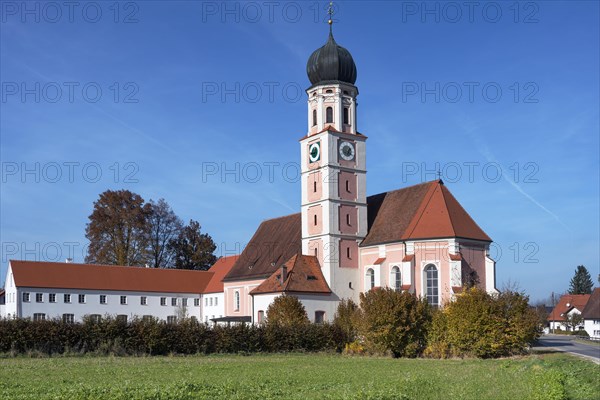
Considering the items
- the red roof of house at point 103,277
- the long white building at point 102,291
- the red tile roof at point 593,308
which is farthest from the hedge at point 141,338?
the red tile roof at point 593,308

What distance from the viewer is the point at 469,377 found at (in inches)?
951

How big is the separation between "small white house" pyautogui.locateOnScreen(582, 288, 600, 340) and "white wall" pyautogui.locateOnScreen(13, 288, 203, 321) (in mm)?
49178

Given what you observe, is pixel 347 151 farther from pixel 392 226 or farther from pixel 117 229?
pixel 117 229

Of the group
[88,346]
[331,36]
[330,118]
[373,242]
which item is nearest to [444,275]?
[373,242]

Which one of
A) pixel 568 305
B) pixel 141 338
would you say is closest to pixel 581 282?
pixel 568 305

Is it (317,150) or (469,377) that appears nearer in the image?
(469,377)

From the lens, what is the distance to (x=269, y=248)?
218 feet

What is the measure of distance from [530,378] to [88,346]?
2551 cm

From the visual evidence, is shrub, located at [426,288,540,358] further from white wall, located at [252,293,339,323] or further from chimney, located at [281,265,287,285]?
chimney, located at [281,265,287,285]

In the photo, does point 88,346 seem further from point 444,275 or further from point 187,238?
point 187,238

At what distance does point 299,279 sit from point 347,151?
454 inches

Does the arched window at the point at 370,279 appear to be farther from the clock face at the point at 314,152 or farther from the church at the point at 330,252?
the clock face at the point at 314,152

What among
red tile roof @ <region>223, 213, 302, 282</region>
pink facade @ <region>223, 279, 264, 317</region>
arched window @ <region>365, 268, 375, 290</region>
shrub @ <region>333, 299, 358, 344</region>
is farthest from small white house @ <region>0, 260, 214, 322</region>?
shrub @ <region>333, 299, 358, 344</region>

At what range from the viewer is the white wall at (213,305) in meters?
72.6
